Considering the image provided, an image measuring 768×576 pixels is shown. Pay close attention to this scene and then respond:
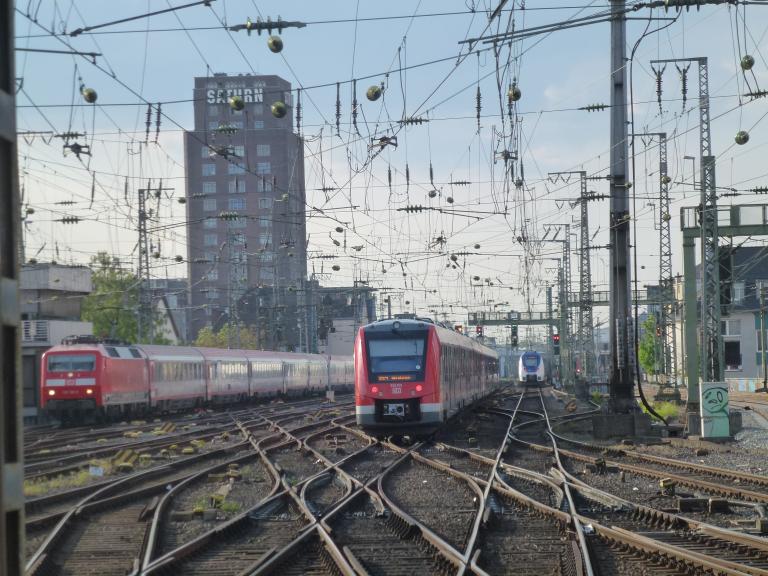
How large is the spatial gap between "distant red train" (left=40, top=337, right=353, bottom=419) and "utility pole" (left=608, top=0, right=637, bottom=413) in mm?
17327

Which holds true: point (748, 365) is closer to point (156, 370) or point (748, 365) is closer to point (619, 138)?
point (156, 370)

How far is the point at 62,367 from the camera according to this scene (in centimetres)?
3438

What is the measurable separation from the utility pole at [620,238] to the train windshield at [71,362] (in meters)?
17.5

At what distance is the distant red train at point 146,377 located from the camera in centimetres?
3406

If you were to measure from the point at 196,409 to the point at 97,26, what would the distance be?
35.4 metres

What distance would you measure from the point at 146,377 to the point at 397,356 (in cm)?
1739

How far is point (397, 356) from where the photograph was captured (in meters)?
23.7

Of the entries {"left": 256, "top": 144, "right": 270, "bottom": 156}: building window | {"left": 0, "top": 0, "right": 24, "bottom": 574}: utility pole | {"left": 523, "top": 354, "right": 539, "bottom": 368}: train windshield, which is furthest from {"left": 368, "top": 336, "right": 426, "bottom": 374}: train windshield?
{"left": 256, "top": 144, "right": 270, "bottom": 156}: building window

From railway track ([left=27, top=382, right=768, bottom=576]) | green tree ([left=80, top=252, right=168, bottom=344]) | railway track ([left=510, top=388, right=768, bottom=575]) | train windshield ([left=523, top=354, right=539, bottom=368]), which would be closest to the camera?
railway track ([left=510, top=388, right=768, bottom=575])

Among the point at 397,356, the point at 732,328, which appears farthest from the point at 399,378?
the point at 732,328

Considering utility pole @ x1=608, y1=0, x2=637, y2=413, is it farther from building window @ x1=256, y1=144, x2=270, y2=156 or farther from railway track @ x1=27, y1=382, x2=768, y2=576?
building window @ x1=256, y1=144, x2=270, y2=156

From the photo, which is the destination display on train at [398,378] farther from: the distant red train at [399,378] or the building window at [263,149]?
the building window at [263,149]

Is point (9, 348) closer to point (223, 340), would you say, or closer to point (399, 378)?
point (399, 378)

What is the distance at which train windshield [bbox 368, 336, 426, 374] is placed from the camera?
77.2ft
